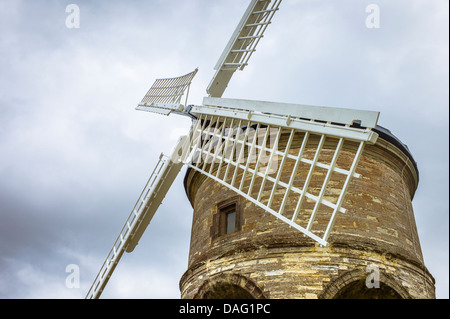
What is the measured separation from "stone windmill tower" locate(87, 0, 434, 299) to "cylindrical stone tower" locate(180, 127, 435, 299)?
22mm

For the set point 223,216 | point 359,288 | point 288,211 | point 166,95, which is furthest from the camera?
point 166,95

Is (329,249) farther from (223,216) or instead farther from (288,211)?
(223,216)

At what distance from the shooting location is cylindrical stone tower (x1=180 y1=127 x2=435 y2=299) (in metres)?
8.16

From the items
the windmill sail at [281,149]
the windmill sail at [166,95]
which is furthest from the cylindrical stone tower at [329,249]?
the windmill sail at [166,95]

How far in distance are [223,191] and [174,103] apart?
9.58ft

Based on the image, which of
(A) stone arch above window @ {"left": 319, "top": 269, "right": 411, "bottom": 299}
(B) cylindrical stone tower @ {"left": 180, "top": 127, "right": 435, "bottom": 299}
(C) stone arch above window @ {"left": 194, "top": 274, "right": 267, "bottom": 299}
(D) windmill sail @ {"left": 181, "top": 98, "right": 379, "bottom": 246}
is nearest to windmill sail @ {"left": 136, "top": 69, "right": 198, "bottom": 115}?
(D) windmill sail @ {"left": 181, "top": 98, "right": 379, "bottom": 246}

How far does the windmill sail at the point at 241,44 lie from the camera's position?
39.0 feet

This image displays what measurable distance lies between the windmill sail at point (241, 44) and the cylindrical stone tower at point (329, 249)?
329cm

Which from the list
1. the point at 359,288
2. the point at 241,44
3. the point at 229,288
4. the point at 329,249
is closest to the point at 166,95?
the point at 241,44

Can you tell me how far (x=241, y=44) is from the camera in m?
12.2

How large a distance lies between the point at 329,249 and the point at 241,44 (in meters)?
6.57

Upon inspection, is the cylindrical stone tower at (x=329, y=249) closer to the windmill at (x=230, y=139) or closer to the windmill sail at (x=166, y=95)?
the windmill at (x=230, y=139)

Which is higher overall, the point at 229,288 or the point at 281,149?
the point at 281,149
